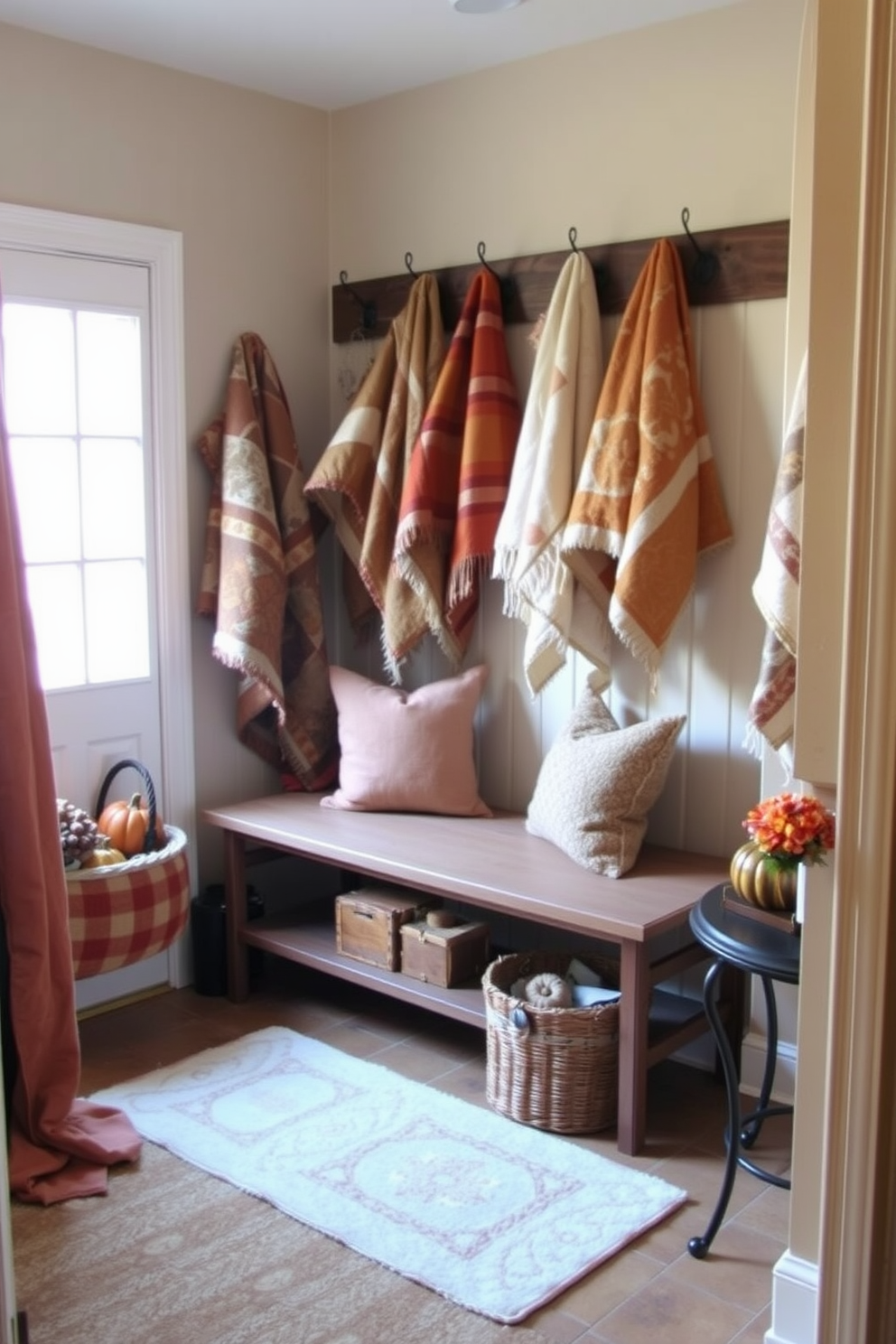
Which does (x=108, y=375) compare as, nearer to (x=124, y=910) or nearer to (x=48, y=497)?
(x=48, y=497)

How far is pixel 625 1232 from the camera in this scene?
241 centimetres

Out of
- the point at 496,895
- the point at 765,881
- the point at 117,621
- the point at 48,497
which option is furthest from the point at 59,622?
the point at 765,881

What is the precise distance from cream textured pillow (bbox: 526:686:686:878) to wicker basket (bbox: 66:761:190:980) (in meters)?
0.93

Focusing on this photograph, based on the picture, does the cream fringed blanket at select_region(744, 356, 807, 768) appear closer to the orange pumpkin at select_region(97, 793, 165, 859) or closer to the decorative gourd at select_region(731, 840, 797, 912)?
the decorative gourd at select_region(731, 840, 797, 912)

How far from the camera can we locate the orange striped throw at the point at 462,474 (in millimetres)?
3271

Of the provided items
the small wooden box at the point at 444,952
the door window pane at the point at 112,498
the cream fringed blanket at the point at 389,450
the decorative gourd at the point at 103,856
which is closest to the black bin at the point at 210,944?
the decorative gourd at the point at 103,856

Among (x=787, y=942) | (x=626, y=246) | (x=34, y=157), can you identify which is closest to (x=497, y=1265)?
(x=787, y=942)

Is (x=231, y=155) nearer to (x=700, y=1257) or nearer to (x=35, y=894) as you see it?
(x=35, y=894)

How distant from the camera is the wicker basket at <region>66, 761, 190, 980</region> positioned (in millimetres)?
2996

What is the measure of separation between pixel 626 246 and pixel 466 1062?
197 cm

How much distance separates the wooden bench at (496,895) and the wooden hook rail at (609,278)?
130 centimetres

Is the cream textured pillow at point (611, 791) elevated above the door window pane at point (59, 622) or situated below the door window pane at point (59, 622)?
below

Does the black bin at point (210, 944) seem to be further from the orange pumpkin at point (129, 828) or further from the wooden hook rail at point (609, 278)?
the wooden hook rail at point (609, 278)

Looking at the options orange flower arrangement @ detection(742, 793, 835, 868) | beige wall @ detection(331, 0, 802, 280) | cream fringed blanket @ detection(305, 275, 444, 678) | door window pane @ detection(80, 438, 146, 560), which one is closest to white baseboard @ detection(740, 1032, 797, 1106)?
orange flower arrangement @ detection(742, 793, 835, 868)
